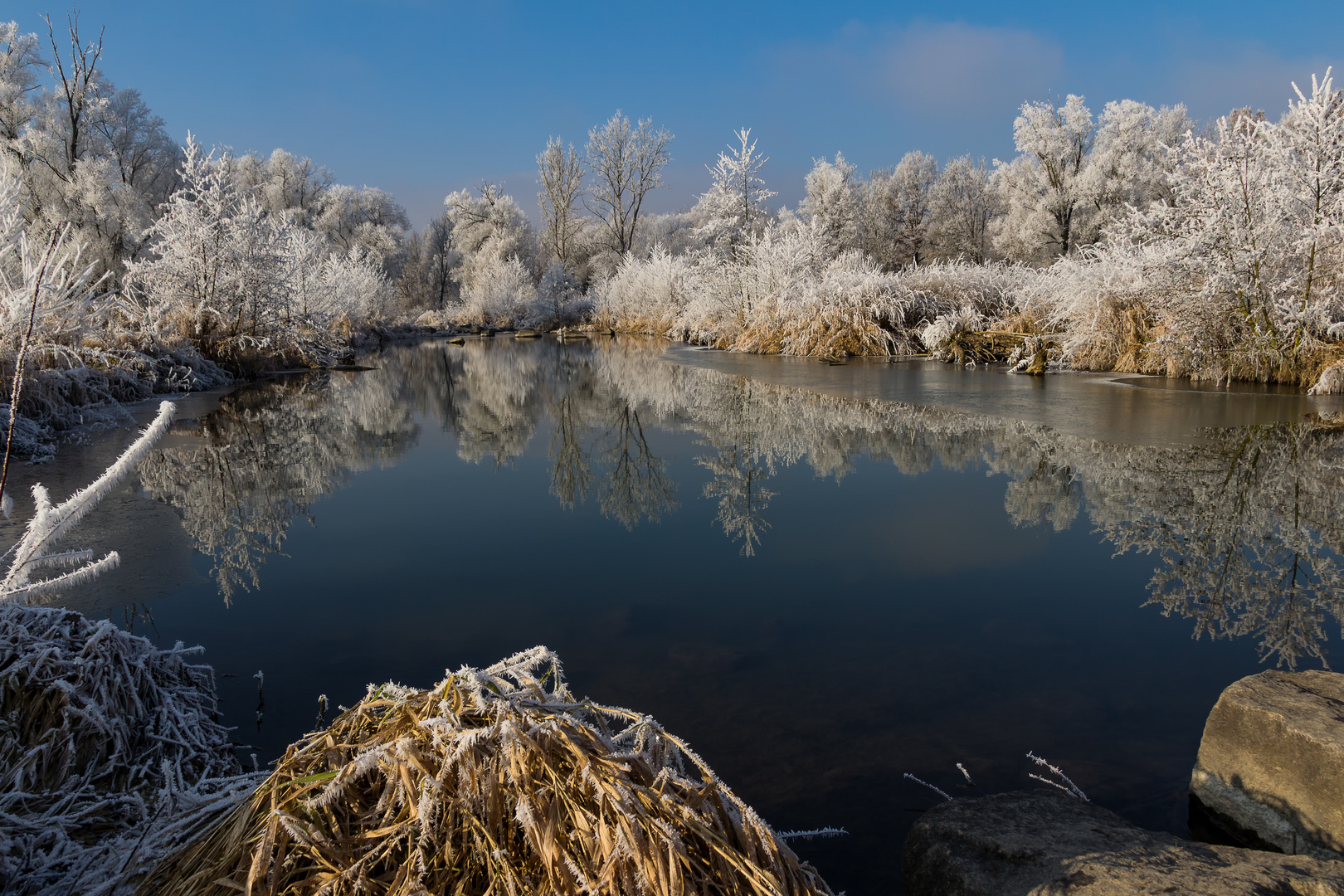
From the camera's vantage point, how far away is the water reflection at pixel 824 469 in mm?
3455

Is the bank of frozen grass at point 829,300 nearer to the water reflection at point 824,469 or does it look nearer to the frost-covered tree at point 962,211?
the water reflection at point 824,469

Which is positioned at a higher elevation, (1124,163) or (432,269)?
(1124,163)

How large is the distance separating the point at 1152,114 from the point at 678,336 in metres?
27.5

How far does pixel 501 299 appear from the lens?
35.3m

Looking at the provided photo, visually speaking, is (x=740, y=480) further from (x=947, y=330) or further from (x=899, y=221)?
(x=899, y=221)

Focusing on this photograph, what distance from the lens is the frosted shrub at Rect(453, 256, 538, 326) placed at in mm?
35312

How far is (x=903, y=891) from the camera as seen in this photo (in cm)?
170

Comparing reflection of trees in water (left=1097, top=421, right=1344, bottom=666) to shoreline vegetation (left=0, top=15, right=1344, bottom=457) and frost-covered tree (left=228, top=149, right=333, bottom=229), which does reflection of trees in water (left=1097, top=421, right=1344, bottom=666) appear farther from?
frost-covered tree (left=228, top=149, right=333, bottom=229)

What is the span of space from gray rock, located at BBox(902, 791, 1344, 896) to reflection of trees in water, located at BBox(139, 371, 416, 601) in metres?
3.23

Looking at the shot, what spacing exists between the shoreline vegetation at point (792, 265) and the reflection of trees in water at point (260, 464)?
1.39 m

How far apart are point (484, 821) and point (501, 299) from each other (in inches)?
1418

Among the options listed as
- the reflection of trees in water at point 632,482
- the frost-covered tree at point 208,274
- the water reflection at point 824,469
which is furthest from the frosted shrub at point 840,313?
the frost-covered tree at point 208,274

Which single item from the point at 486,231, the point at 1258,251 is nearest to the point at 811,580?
the point at 1258,251

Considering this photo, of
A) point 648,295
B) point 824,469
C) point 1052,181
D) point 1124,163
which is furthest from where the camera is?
point 1052,181
